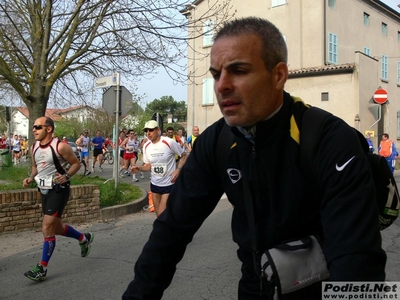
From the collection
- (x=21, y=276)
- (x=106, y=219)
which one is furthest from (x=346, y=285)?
(x=106, y=219)

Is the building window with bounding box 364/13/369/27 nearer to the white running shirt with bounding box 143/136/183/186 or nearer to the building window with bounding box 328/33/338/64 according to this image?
the building window with bounding box 328/33/338/64

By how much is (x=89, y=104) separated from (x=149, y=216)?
17.3 feet

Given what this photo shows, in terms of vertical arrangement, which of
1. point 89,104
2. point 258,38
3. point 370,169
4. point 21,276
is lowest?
point 21,276

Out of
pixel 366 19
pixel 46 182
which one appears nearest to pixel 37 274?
pixel 46 182

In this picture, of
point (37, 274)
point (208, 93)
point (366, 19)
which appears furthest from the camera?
point (366, 19)

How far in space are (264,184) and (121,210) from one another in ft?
26.1

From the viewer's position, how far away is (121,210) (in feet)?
30.3

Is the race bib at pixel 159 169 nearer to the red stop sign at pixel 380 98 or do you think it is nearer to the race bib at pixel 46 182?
the race bib at pixel 46 182

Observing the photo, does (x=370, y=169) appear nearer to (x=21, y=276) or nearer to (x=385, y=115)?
(x=21, y=276)

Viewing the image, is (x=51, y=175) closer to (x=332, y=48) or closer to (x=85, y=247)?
(x=85, y=247)

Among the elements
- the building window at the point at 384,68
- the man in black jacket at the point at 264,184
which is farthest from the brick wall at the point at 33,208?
the building window at the point at 384,68

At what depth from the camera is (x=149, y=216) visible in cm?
934

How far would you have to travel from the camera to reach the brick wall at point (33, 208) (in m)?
7.41

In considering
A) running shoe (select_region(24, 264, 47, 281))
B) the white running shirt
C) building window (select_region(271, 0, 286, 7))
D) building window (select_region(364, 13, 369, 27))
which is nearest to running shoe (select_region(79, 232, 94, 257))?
running shoe (select_region(24, 264, 47, 281))
